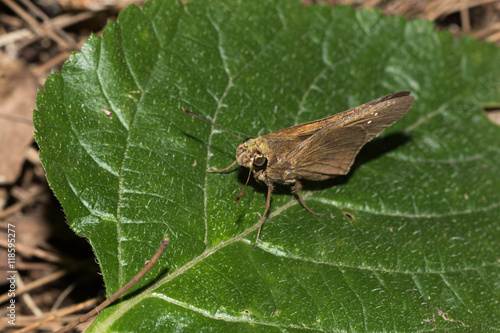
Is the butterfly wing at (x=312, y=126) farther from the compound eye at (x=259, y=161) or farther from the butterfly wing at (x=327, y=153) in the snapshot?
the compound eye at (x=259, y=161)

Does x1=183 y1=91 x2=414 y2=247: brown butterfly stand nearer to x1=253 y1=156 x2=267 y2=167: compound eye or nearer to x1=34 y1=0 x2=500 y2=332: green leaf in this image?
x1=253 y1=156 x2=267 y2=167: compound eye

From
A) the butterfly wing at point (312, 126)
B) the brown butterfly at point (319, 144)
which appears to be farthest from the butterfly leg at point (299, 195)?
the butterfly wing at point (312, 126)

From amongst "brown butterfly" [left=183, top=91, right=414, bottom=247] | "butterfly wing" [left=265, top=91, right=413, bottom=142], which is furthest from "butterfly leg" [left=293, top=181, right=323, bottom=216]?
"butterfly wing" [left=265, top=91, right=413, bottom=142]

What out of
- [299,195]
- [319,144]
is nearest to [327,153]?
[319,144]

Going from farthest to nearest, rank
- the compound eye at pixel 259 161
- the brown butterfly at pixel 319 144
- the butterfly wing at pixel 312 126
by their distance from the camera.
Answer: the butterfly wing at pixel 312 126 < the brown butterfly at pixel 319 144 < the compound eye at pixel 259 161

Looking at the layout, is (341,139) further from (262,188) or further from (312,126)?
(262,188)

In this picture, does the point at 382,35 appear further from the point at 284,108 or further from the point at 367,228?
the point at 367,228
